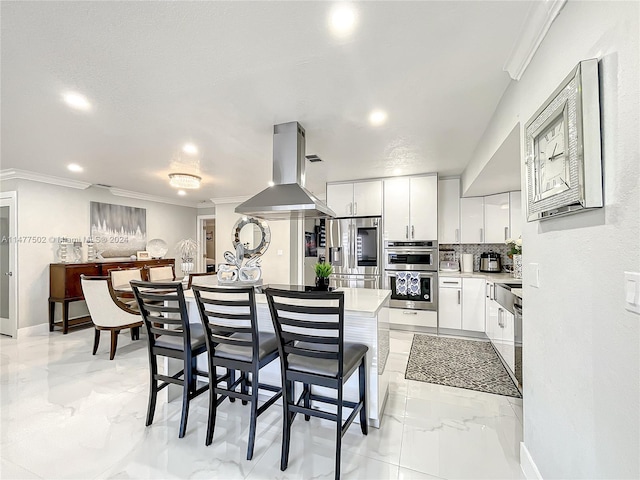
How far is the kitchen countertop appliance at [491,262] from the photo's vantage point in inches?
173

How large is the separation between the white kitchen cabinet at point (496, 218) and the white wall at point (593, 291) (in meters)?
3.02

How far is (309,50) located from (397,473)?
8.04 feet

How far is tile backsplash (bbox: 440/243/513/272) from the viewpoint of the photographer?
4.51 meters

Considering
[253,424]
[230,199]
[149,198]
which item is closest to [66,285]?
[149,198]

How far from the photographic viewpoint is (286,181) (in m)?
2.73

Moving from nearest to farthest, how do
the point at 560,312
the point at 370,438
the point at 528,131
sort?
the point at 560,312, the point at 528,131, the point at 370,438

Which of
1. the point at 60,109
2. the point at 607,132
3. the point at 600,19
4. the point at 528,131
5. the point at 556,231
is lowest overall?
the point at 556,231

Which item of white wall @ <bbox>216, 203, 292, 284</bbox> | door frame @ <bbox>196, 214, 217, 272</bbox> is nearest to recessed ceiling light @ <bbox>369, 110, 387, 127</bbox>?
white wall @ <bbox>216, 203, 292, 284</bbox>

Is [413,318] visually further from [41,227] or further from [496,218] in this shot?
[41,227]

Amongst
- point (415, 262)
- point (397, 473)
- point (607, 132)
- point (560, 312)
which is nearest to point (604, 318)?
point (560, 312)

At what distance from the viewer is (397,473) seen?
1.71 metres

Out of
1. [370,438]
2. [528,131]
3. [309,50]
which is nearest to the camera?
[528,131]

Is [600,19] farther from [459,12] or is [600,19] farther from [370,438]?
[370,438]

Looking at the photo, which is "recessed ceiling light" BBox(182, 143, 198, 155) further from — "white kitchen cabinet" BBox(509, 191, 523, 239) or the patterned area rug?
"white kitchen cabinet" BBox(509, 191, 523, 239)
